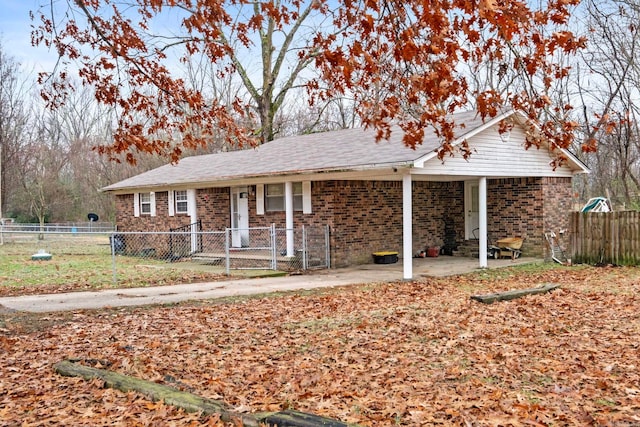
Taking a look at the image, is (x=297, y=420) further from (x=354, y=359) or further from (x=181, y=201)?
(x=181, y=201)

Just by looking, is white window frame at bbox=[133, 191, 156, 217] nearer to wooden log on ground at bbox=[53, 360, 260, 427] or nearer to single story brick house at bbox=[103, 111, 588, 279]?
single story brick house at bbox=[103, 111, 588, 279]

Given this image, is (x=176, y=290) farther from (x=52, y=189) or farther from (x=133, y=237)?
(x=52, y=189)

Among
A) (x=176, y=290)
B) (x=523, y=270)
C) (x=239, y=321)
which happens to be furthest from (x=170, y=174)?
(x=239, y=321)

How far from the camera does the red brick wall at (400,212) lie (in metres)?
16.8

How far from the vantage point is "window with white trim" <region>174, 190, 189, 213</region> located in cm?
2184

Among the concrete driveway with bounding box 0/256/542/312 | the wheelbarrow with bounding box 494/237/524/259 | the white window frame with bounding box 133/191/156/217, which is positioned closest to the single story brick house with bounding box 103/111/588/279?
the wheelbarrow with bounding box 494/237/524/259

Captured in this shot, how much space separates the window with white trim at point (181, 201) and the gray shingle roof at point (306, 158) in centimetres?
61

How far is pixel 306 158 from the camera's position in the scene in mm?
17469

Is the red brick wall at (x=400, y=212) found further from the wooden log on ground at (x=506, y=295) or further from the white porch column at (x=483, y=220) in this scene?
the wooden log on ground at (x=506, y=295)

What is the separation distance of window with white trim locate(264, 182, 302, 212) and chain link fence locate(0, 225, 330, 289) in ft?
2.52

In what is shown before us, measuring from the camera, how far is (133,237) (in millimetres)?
24469

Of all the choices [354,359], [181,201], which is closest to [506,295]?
[354,359]

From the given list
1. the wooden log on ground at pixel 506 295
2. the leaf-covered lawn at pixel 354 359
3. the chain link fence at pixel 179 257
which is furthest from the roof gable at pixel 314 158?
the leaf-covered lawn at pixel 354 359

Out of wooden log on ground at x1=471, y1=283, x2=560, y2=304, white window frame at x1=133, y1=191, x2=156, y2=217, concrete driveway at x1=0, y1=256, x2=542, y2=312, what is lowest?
concrete driveway at x1=0, y1=256, x2=542, y2=312
